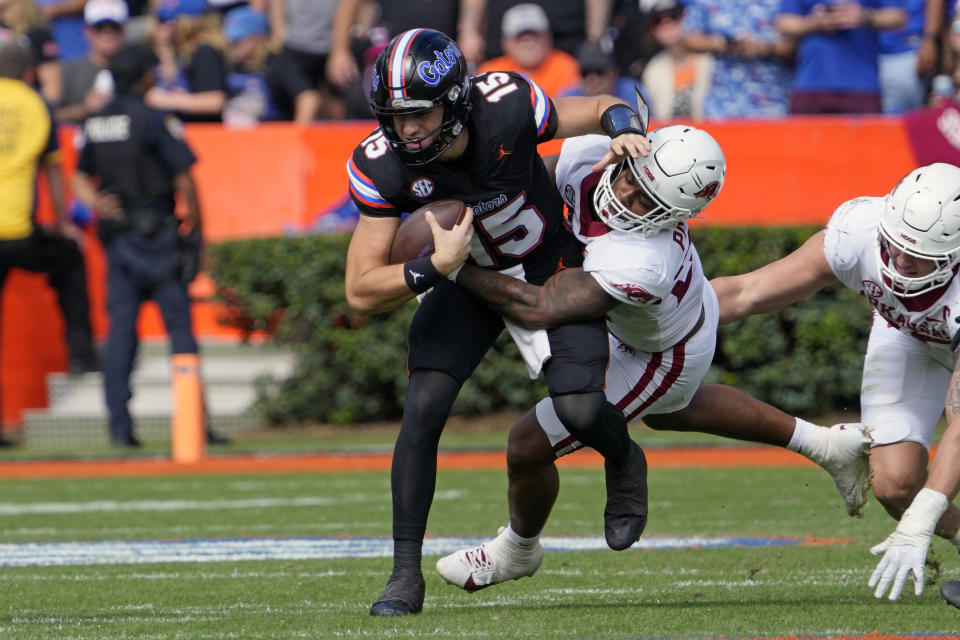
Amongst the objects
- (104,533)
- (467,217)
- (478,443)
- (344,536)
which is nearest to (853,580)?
(467,217)

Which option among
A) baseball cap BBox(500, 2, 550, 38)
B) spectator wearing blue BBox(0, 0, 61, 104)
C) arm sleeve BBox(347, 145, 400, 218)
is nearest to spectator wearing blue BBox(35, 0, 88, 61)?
spectator wearing blue BBox(0, 0, 61, 104)

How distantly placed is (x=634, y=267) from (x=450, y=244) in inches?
23.0

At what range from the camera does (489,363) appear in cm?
1128

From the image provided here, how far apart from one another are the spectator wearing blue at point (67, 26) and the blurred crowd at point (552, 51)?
592 millimetres

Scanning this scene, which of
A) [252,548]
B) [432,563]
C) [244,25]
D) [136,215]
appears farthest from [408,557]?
[244,25]

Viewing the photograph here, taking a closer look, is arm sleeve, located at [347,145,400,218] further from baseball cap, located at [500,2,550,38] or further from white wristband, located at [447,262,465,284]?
baseball cap, located at [500,2,550,38]

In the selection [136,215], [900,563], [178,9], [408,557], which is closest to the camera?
[900,563]

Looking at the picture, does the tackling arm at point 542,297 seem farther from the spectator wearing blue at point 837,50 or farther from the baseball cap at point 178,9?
the baseball cap at point 178,9

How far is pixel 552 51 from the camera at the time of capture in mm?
11938

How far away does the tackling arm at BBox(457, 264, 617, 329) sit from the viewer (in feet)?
15.7

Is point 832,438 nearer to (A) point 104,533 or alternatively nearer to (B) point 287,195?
(A) point 104,533

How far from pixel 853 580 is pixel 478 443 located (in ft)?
18.1

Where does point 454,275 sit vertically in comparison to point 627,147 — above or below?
below

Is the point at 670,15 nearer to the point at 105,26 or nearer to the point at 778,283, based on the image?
Result: the point at 105,26
